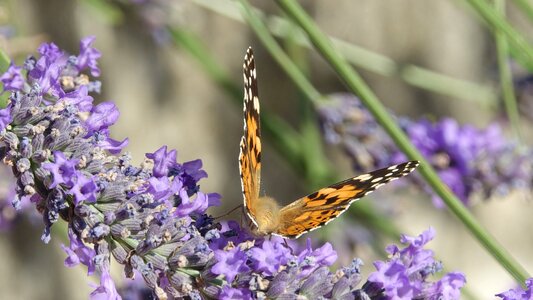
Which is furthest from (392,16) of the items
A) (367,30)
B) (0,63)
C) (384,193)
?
(0,63)

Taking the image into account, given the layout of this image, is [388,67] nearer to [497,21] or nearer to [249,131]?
[497,21]

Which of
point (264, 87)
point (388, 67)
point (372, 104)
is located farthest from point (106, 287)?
point (264, 87)

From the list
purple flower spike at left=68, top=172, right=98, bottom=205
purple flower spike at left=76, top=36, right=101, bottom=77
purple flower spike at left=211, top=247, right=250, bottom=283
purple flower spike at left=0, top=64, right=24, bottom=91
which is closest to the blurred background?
purple flower spike at left=76, top=36, right=101, bottom=77

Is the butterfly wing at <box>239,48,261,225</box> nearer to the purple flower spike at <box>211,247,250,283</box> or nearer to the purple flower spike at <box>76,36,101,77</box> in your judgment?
the purple flower spike at <box>211,247,250,283</box>

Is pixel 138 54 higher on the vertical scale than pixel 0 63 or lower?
higher

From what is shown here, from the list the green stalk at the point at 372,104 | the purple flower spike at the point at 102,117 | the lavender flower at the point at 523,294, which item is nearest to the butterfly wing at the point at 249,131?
the green stalk at the point at 372,104

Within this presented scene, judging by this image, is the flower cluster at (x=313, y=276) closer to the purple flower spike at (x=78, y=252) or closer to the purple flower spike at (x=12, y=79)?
the purple flower spike at (x=78, y=252)

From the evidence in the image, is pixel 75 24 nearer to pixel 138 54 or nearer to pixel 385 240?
pixel 138 54
